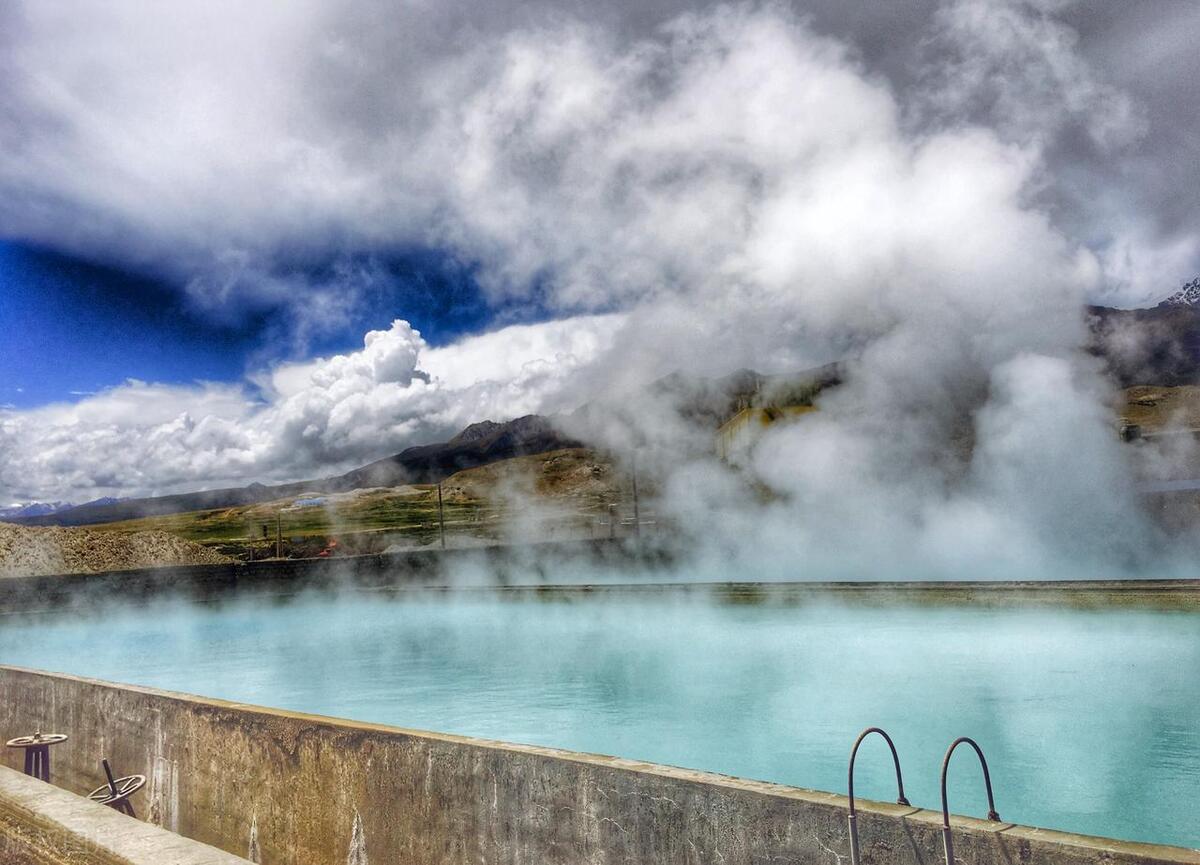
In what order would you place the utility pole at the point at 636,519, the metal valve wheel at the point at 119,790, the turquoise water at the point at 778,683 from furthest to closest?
the utility pole at the point at 636,519 → the turquoise water at the point at 778,683 → the metal valve wheel at the point at 119,790

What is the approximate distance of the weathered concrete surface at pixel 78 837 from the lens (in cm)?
340

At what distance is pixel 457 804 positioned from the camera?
3.92 m

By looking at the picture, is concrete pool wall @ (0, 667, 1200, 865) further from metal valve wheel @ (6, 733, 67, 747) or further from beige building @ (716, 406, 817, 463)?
beige building @ (716, 406, 817, 463)

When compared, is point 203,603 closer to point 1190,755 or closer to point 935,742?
point 935,742

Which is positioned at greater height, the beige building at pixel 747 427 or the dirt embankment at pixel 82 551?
the beige building at pixel 747 427

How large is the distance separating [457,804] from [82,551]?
92.6ft

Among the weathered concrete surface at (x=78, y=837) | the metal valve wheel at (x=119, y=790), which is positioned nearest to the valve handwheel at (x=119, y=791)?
the metal valve wheel at (x=119, y=790)

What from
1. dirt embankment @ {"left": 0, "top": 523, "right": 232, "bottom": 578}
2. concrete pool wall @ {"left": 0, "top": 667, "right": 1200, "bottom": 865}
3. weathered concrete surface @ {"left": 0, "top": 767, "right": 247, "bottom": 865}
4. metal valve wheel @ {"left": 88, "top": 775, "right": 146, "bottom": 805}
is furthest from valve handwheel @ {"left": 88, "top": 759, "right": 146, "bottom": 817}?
dirt embankment @ {"left": 0, "top": 523, "right": 232, "bottom": 578}


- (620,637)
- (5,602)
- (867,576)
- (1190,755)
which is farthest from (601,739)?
(5,602)

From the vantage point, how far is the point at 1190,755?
659 centimetres

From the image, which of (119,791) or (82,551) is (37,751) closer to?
(119,791)

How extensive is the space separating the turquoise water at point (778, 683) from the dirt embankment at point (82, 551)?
962 cm

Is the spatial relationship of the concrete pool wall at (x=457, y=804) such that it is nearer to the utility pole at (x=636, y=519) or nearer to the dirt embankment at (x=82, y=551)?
the utility pole at (x=636, y=519)

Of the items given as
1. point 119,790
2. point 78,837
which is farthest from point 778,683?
point 78,837
